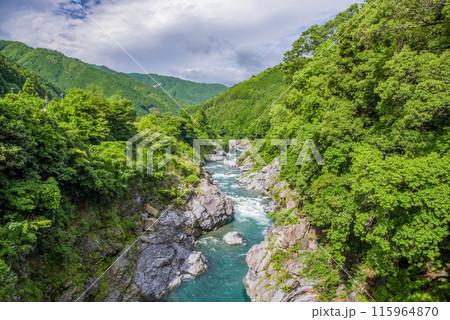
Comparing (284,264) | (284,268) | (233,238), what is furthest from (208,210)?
(284,268)

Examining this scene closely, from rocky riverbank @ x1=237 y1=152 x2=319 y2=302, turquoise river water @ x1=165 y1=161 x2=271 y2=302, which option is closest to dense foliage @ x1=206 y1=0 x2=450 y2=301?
rocky riverbank @ x1=237 y1=152 x2=319 y2=302

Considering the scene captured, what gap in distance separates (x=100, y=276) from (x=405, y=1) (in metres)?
20.7

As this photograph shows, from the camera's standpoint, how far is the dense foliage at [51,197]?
1011cm

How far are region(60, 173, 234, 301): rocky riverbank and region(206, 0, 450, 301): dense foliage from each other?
32.8 feet

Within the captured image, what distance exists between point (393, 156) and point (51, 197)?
49.5 feet

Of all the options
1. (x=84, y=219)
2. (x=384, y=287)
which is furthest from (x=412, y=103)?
(x=84, y=219)

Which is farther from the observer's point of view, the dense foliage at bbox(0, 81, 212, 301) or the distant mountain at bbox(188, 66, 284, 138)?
the distant mountain at bbox(188, 66, 284, 138)

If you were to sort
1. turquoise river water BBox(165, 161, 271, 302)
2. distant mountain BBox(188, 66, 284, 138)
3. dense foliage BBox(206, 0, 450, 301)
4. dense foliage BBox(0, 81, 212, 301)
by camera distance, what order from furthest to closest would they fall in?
distant mountain BBox(188, 66, 284, 138) → turquoise river water BBox(165, 161, 271, 302) → dense foliage BBox(0, 81, 212, 301) → dense foliage BBox(206, 0, 450, 301)

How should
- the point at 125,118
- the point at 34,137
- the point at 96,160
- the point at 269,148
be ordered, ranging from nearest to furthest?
the point at 34,137 < the point at 96,160 < the point at 125,118 < the point at 269,148

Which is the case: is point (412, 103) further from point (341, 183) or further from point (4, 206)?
point (4, 206)

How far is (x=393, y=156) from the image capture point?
10.0 meters

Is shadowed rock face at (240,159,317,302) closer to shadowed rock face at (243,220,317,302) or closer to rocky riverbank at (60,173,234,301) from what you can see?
shadowed rock face at (243,220,317,302)

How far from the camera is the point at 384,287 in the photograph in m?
10.2

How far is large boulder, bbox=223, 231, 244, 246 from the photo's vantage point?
2128 cm
